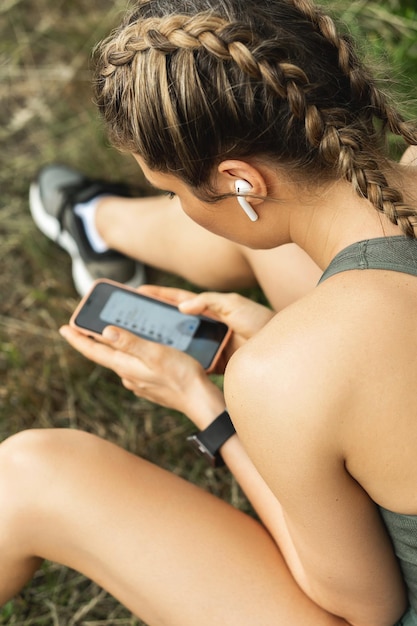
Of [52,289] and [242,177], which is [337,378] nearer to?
[242,177]

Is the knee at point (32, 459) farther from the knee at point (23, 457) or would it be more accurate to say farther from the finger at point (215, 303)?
the finger at point (215, 303)

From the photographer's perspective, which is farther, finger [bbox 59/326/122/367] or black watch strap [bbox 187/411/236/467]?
finger [bbox 59/326/122/367]

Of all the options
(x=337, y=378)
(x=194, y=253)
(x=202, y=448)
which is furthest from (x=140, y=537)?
(x=194, y=253)

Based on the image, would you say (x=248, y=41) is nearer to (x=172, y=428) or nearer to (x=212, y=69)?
(x=212, y=69)

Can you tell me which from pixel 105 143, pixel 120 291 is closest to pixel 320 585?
pixel 120 291

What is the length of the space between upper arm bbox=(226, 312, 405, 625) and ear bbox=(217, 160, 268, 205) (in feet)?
0.68

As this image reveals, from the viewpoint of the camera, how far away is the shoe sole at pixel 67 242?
211 centimetres

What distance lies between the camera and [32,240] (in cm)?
230

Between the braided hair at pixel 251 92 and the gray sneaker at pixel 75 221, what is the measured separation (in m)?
1.03

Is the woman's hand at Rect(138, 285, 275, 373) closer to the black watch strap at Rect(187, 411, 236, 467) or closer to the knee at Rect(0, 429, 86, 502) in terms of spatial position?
the black watch strap at Rect(187, 411, 236, 467)

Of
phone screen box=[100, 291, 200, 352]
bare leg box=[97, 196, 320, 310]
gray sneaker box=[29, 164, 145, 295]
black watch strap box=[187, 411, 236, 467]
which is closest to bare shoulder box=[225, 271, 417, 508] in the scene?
black watch strap box=[187, 411, 236, 467]

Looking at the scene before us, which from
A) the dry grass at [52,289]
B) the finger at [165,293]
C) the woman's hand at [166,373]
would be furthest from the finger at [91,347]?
the dry grass at [52,289]

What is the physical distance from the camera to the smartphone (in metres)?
1.65

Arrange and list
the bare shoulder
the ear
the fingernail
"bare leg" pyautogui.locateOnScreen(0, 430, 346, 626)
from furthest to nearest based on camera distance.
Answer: the fingernail → "bare leg" pyautogui.locateOnScreen(0, 430, 346, 626) → the ear → the bare shoulder
